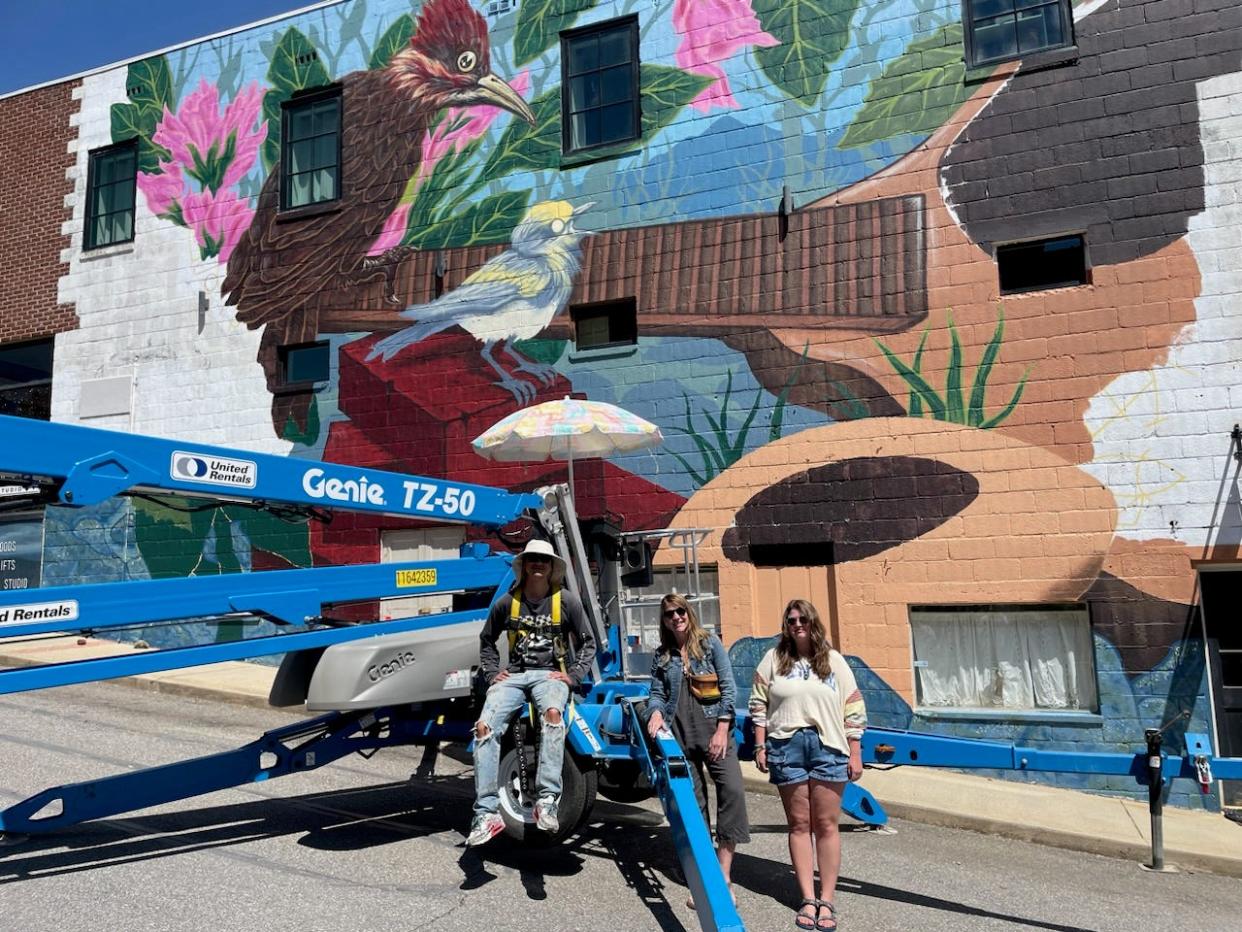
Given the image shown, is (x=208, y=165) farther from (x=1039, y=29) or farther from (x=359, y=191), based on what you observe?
(x=1039, y=29)

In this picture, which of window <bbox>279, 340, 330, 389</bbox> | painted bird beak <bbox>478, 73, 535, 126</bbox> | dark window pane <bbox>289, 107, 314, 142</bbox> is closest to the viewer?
painted bird beak <bbox>478, 73, 535, 126</bbox>

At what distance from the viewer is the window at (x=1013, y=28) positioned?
9.62 m

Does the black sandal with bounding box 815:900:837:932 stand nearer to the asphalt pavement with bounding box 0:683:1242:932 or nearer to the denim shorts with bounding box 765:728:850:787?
the asphalt pavement with bounding box 0:683:1242:932

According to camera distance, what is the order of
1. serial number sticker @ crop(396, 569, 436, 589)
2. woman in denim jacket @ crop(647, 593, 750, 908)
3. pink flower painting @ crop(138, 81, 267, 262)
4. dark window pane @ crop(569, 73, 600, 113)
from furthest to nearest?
pink flower painting @ crop(138, 81, 267, 262)
dark window pane @ crop(569, 73, 600, 113)
serial number sticker @ crop(396, 569, 436, 589)
woman in denim jacket @ crop(647, 593, 750, 908)

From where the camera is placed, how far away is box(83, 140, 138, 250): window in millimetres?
14523

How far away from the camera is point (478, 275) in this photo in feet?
38.9

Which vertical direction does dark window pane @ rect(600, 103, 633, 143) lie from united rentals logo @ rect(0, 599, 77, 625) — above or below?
above

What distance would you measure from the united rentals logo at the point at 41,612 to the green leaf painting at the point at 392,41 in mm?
10174

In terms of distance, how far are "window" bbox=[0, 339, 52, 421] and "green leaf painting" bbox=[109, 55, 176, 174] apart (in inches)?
139

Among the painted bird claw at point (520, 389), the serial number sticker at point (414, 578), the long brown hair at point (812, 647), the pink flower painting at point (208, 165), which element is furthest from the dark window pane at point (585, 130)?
the long brown hair at point (812, 647)

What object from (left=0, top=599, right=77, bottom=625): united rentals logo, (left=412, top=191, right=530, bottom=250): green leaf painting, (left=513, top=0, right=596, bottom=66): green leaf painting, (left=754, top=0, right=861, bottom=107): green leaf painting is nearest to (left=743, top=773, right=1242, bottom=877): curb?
(left=0, top=599, right=77, bottom=625): united rentals logo

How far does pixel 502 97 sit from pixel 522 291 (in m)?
2.65

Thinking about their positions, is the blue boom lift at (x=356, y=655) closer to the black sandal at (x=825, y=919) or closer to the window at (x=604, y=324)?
the black sandal at (x=825, y=919)

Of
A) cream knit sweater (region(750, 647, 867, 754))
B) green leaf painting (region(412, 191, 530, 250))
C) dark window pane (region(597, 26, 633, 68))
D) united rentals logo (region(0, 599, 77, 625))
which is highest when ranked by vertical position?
dark window pane (region(597, 26, 633, 68))
